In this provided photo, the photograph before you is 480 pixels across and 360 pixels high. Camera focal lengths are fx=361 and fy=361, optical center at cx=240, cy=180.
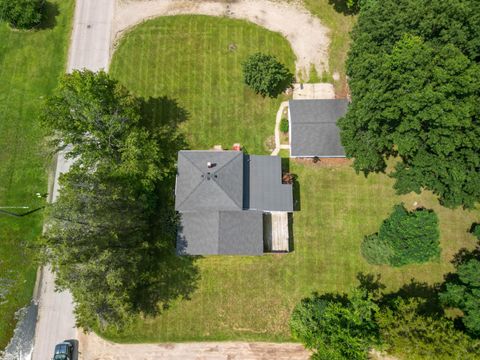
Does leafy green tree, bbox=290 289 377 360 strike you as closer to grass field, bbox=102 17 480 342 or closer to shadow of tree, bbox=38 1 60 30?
grass field, bbox=102 17 480 342

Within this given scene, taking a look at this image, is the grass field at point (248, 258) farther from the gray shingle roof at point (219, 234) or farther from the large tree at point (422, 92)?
the large tree at point (422, 92)

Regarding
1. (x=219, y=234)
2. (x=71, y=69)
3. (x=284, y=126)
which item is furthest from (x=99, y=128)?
(x=284, y=126)

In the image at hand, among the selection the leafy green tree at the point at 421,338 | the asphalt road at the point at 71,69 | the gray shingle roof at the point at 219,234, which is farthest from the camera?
the asphalt road at the point at 71,69

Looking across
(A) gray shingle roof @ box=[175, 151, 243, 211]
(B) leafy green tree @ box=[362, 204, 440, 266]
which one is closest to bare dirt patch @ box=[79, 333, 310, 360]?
(B) leafy green tree @ box=[362, 204, 440, 266]

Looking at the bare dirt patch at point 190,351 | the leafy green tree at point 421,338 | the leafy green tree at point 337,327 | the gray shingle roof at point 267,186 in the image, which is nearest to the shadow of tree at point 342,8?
the gray shingle roof at point 267,186

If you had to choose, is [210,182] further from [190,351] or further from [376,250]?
[376,250]

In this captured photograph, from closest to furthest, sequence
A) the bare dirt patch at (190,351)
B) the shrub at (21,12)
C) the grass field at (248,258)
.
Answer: the bare dirt patch at (190,351), the grass field at (248,258), the shrub at (21,12)
